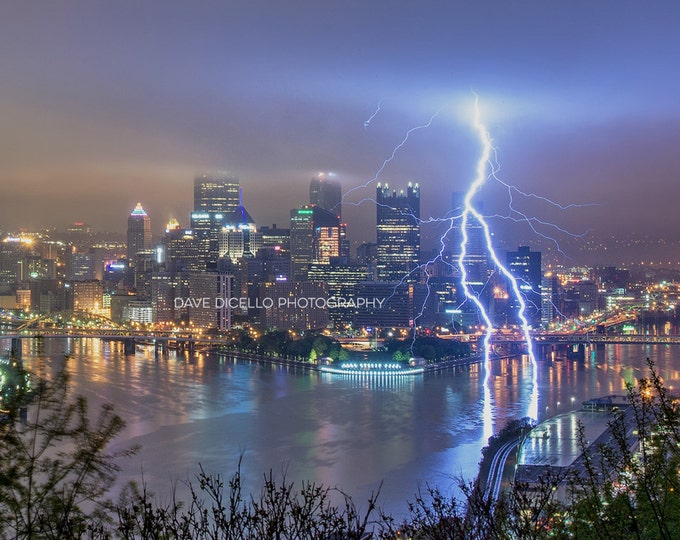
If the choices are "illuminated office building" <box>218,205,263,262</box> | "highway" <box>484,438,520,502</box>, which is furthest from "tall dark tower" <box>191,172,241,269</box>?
"highway" <box>484,438,520,502</box>

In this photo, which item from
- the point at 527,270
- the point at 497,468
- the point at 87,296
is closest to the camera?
the point at 497,468

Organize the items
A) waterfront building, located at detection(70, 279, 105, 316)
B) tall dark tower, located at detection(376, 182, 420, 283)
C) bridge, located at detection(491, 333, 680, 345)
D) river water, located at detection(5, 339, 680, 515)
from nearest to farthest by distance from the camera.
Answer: river water, located at detection(5, 339, 680, 515) → bridge, located at detection(491, 333, 680, 345) → tall dark tower, located at detection(376, 182, 420, 283) → waterfront building, located at detection(70, 279, 105, 316)

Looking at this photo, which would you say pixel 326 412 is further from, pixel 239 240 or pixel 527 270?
pixel 239 240

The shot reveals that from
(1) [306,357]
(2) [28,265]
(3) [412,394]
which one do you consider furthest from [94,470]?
(2) [28,265]

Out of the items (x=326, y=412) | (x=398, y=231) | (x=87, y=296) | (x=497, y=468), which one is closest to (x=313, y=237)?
(x=398, y=231)

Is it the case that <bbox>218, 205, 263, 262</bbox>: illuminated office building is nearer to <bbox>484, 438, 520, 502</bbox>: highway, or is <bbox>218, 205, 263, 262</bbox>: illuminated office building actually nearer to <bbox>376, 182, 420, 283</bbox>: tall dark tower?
<bbox>376, 182, 420, 283</bbox>: tall dark tower

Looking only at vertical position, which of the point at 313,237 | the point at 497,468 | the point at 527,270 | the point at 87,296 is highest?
the point at 313,237

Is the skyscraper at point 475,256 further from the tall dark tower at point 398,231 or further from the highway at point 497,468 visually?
the highway at point 497,468
